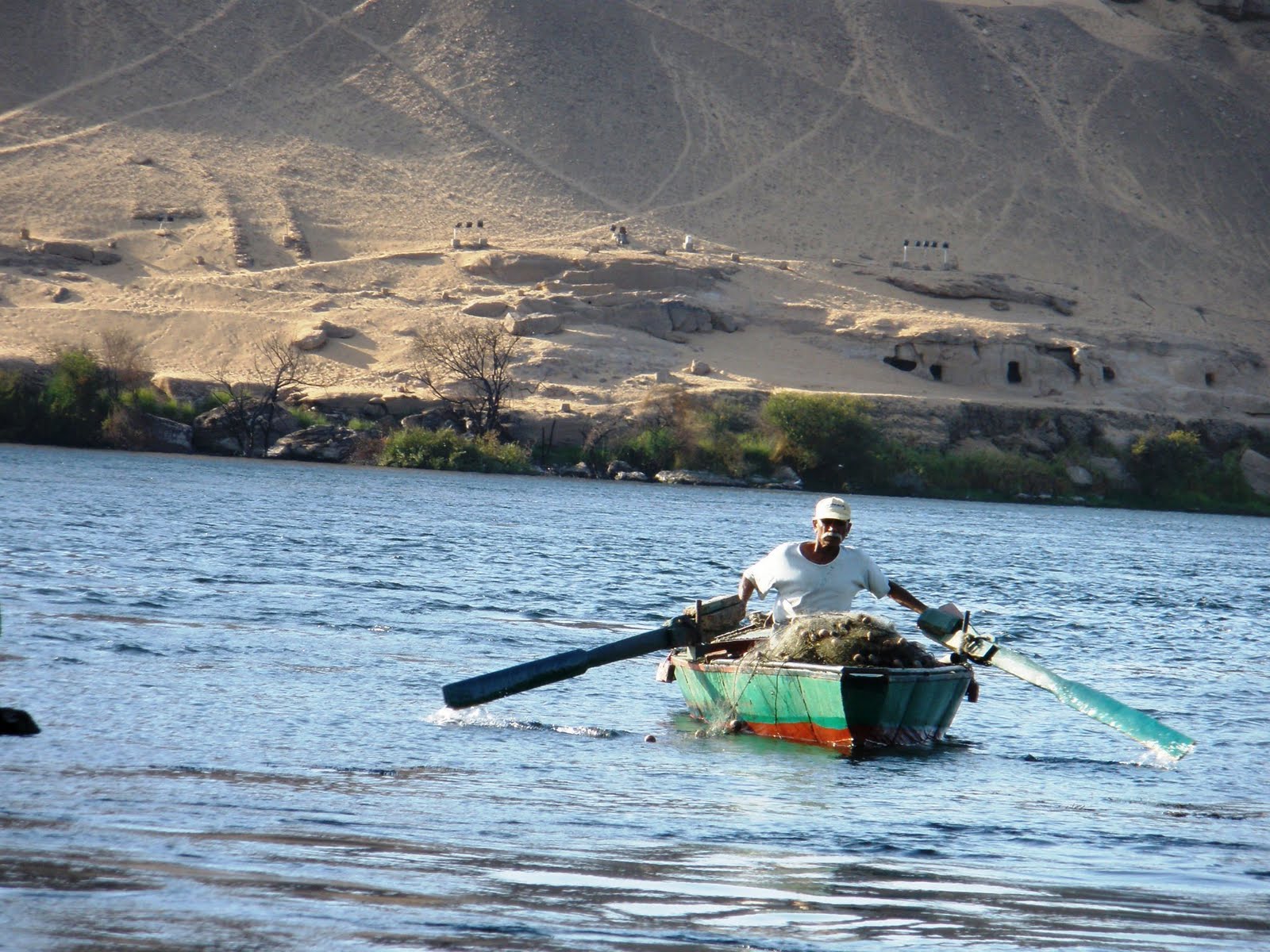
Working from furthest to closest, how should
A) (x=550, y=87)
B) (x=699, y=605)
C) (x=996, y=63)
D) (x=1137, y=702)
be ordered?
(x=996, y=63) < (x=550, y=87) < (x=1137, y=702) < (x=699, y=605)

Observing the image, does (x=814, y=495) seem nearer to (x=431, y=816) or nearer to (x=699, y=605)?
(x=699, y=605)

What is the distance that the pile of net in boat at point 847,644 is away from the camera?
38.7ft

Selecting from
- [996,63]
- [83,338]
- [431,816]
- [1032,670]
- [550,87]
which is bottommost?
[431,816]

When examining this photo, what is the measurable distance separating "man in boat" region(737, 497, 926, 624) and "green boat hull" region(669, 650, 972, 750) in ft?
1.74

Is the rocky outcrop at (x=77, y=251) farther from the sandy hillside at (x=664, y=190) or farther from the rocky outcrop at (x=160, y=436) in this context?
the rocky outcrop at (x=160, y=436)

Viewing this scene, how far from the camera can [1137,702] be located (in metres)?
16.0

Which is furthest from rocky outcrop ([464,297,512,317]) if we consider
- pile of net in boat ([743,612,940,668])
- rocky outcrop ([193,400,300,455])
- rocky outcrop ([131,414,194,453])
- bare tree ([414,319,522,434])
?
pile of net in boat ([743,612,940,668])

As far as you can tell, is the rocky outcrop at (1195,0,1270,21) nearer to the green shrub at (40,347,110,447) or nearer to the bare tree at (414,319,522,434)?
the bare tree at (414,319,522,434)

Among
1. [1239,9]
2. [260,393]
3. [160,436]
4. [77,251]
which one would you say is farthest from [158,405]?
[1239,9]

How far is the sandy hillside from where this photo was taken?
6938 cm

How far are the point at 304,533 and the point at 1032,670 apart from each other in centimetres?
1960

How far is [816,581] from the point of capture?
12523 millimetres

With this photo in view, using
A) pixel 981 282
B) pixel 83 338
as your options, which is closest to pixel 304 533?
pixel 83 338

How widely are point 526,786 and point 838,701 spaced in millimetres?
2489
